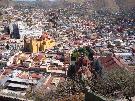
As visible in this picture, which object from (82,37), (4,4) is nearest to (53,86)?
(82,37)

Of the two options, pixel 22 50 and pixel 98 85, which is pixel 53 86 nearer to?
pixel 98 85

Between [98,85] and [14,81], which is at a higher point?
[98,85]

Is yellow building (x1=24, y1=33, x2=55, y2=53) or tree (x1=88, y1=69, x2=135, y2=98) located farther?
yellow building (x1=24, y1=33, x2=55, y2=53)

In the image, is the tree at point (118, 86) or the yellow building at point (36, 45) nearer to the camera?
the tree at point (118, 86)

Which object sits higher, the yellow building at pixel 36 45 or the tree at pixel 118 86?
the tree at pixel 118 86

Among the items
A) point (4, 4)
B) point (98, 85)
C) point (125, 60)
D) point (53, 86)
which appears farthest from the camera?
point (4, 4)

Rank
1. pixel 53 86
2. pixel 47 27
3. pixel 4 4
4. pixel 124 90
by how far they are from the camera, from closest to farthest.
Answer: pixel 124 90
pixel 53 86
pixel 47 27
pixel 4 4

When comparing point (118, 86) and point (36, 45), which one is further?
point (36, 45)

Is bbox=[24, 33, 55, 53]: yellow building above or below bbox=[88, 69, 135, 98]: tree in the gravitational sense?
below

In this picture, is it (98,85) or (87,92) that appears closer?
(87,92)

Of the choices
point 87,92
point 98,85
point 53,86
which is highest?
point 87,92

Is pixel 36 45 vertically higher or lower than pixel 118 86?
lower
